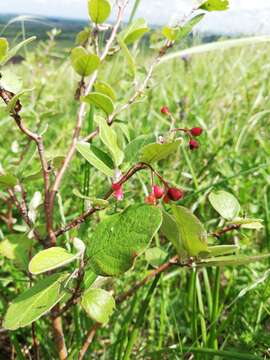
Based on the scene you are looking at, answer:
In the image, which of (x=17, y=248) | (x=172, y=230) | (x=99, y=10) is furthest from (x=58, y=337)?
(x=99, y=10)

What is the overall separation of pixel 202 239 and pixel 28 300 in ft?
0.88

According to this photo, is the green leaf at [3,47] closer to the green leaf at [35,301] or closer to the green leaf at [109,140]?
the green leaf at [109,140]

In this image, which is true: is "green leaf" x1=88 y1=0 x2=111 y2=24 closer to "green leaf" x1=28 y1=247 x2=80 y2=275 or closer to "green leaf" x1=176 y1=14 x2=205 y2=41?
"green leaf" x1=176 y1=14 x2=205 y2=41

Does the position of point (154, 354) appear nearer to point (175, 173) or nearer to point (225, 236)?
point (225, 236)

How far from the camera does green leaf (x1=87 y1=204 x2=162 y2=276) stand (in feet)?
1.84

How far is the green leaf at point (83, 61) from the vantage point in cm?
82

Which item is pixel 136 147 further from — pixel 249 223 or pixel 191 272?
pixel 191 272

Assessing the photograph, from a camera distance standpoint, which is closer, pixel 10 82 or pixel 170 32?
pixel 10 82

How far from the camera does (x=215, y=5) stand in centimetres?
93

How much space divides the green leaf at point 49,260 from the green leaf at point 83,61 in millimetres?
377

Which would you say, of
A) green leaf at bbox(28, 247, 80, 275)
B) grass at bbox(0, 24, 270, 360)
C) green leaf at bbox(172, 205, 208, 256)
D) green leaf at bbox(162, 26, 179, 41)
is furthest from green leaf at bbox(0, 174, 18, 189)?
green leaf at bbox(162, 26, 179, 41)

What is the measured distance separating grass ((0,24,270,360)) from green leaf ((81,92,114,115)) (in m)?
0.06

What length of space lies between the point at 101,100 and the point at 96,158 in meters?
A: 0.14

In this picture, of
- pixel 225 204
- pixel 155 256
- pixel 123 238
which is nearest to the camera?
pixel 123 238
